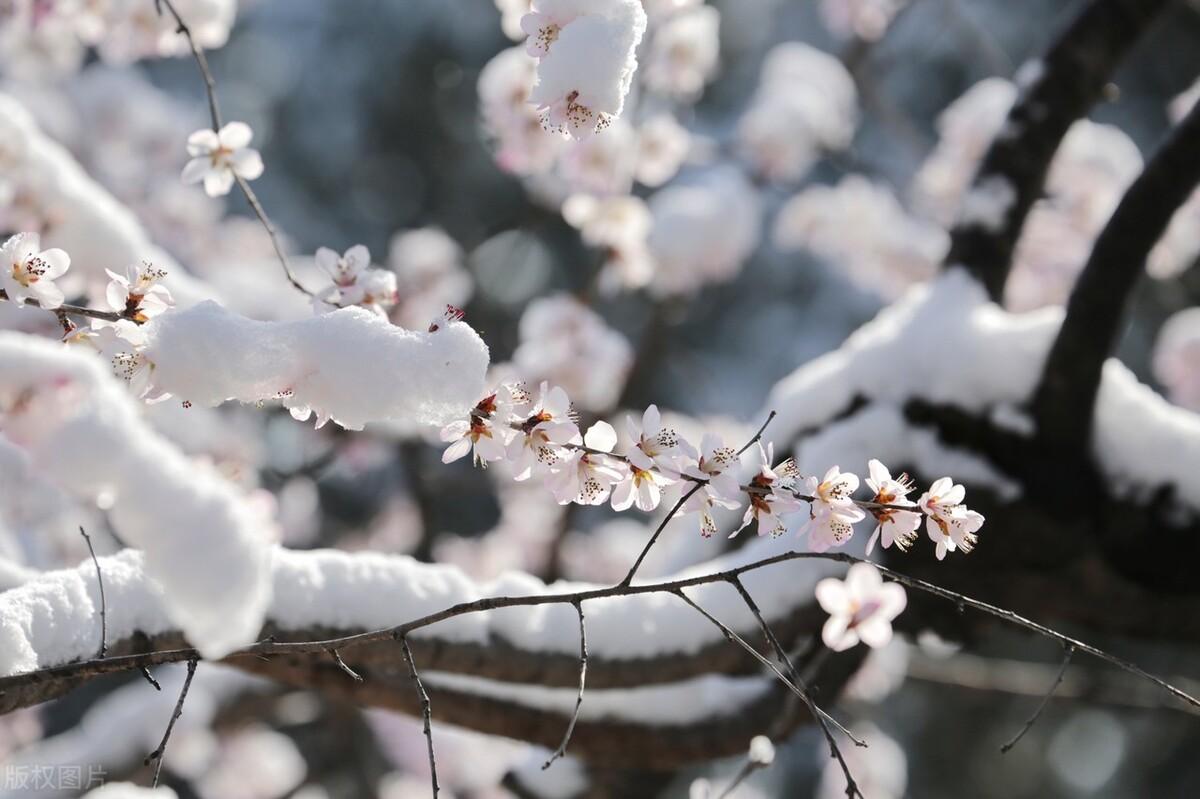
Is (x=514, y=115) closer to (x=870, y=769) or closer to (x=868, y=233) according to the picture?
(x=868, y=233)

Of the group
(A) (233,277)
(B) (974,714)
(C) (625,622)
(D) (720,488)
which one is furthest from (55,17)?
(B) (974,714)

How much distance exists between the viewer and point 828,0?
149 inches

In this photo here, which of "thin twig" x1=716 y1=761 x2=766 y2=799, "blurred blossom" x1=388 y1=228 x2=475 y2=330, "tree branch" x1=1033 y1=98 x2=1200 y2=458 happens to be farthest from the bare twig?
"blurred blossom" x1=388 y1=228 x2=475 y2=330

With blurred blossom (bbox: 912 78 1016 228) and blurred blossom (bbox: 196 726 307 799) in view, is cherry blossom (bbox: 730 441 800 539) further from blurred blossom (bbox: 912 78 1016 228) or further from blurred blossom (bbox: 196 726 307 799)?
blurred blossom (bbox: 196 726 307 799)

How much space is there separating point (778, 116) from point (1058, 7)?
4385 millimetres

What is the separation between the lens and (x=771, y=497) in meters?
1.00

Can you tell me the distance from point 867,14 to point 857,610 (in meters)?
2.93

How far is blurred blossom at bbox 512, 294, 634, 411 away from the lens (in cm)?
307

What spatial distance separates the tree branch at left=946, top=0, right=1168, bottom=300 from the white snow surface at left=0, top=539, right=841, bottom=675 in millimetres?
663

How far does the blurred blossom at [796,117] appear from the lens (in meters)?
3.59

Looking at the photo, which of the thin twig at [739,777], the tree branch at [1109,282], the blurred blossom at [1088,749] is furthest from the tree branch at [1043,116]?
the blurred blossom at [1088,749]

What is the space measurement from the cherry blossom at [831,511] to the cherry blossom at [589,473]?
0.20 m

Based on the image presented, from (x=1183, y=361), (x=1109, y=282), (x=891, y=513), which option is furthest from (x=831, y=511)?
(x=1183, y=361)

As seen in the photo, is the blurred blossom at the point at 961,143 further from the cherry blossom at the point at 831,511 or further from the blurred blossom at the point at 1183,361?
the cherry blossom at the point at 831,511
